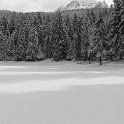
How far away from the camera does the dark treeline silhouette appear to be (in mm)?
46719

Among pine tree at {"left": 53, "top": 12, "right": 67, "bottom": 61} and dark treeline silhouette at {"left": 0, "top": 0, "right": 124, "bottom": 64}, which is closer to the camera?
dark treeline silhouette at {"left": 0, "top": 0, "right": 124, "bottom": 64}

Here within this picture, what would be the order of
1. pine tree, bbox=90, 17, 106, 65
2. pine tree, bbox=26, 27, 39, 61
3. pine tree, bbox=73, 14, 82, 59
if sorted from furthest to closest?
pine tree, bbox=26, 27, 39, 61
pine tree, bbox=73, 14, 82, 59
pine tree, bbox=90, 17, 106, 65


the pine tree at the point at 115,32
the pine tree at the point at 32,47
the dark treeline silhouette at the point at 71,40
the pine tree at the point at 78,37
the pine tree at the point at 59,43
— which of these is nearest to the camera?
the pine tree at the point at 115,32

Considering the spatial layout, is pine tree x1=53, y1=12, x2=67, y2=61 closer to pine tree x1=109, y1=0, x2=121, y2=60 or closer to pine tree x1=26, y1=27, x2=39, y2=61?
pine tree x1=26, y1=27, x2=39, y2=61

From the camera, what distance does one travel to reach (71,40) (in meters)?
70.5

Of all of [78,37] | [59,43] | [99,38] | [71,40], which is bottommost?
[59,43]

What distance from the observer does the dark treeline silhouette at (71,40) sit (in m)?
46.7

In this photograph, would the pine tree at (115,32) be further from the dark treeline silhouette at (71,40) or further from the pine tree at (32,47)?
the pine tree at (32,47)

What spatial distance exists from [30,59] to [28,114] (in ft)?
199

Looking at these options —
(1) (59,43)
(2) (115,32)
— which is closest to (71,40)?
(1) (59,43)

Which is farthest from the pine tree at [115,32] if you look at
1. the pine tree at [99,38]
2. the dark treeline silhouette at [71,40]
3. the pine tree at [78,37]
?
the pine tree at [78,37]

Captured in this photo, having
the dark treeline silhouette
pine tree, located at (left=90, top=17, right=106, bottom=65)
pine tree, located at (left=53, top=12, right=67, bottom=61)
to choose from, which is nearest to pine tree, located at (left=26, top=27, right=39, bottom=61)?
the dark treeline silhouette

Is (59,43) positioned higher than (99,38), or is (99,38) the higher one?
(99,38)

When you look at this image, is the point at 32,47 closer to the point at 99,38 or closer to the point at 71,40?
the point at 71,40
